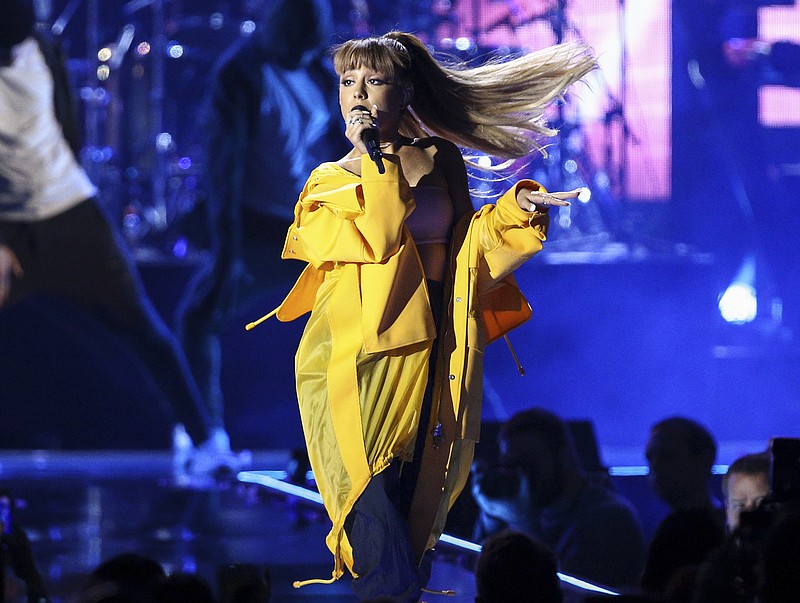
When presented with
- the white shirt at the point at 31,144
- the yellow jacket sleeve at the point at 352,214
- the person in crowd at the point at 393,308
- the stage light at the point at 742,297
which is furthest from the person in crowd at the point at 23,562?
the stage light at the point at 742,297

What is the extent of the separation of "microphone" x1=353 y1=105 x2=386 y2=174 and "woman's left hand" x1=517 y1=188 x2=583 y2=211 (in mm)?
298

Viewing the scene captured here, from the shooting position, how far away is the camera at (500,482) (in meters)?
Answer: 3.81

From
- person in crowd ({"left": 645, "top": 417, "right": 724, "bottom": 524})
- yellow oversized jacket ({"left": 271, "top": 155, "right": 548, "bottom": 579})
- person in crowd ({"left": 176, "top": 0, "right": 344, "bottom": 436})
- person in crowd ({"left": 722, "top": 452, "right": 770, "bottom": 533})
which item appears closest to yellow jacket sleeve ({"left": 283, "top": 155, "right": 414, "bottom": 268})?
yellow oversized jacket ({"left": 271, "top": 155, "right": 548, "bottom": 579})

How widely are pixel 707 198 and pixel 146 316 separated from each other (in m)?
3.16

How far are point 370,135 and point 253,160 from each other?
4458mm

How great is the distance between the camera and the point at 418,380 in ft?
9.11

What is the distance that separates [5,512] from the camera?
10.1 ft

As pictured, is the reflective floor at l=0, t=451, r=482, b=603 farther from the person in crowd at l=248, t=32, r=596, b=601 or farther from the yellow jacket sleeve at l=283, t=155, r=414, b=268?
the yellow jacket sleeve at l=283, t=155, r=414, b=268

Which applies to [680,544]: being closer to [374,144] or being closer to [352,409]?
[352,409]

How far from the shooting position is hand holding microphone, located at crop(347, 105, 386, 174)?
2.64 m

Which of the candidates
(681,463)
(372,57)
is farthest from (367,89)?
(681,463)

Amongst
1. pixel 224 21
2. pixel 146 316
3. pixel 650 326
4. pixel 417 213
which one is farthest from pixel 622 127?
pixel 417 213

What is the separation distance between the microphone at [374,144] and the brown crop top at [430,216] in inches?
8.0

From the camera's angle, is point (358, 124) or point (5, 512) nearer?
point (358, 124)
